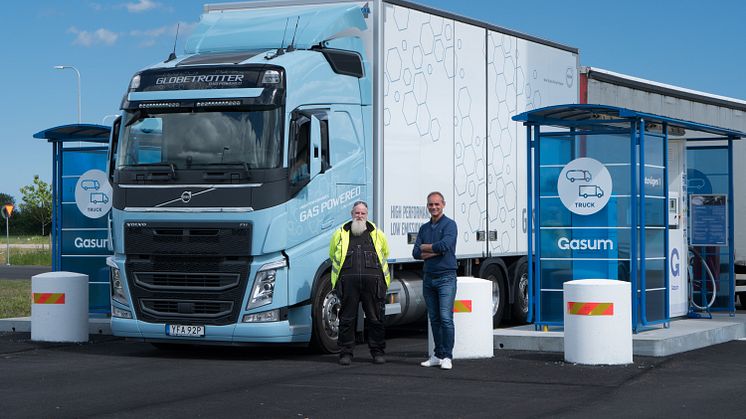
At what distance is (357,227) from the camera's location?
13.9 metres

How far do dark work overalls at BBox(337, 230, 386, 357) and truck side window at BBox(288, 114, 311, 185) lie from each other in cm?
87

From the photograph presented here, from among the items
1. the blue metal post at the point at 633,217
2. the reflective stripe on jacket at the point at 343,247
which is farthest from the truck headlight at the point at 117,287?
the blue metal post at the point at 633,217

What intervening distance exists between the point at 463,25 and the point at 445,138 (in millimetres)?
1779

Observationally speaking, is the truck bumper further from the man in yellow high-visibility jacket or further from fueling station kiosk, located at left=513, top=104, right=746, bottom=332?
fueling station kiosk, located at left=513, top=104, right=746, bottom=332

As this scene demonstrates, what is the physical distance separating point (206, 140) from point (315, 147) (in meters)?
1.23

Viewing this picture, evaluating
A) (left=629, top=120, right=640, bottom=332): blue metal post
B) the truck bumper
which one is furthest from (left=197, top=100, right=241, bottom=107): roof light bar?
(left=629, top=120, right=640, bottom=332): blue metal post

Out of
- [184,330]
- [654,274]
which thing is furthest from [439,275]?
[654,274]

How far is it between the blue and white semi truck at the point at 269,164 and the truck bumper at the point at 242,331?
0.06 ft

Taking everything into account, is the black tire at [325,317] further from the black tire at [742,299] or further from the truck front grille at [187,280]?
the black tire at [742,299]

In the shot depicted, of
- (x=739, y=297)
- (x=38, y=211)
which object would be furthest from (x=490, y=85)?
(x=38, y=211)

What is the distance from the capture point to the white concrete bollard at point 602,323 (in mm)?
13297

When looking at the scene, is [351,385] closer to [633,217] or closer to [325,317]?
[325,317]

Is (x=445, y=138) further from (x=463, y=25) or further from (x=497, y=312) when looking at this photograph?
(x=497, y=312)

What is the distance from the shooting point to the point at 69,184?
720 inches
